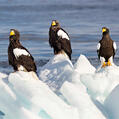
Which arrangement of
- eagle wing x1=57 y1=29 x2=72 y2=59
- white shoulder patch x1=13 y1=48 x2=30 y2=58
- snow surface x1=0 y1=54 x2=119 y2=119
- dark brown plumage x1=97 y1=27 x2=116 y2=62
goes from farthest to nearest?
eagle wing x1=57 y1=29 x2=72 y2=59, dark brown plumage x1=97 y1=27 x2=116 y2=62, white shoulder patch x1=13 y1=48 x2=30 y2=58, snow surface x1=0 y1=54 x2=119 y2=119

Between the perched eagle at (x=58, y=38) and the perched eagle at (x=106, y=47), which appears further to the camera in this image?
the perched eagle at (x=58, y=38)

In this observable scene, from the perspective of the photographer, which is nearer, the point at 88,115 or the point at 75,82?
the point at 88,115

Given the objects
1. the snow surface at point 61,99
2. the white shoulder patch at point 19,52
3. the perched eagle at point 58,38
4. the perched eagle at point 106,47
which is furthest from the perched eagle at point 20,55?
the snow surface at point 61,99

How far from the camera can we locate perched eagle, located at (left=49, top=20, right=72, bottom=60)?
31.7 feet

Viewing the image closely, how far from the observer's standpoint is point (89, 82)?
5680mm

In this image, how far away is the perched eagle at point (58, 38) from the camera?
9.66 meters

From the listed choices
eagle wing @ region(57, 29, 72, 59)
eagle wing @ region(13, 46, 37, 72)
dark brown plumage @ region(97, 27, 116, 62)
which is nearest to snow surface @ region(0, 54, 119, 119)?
eagle wing @ region(13, 46, 37, 72)

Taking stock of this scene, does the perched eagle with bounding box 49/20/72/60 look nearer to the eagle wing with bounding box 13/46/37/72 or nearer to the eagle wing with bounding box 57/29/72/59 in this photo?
the eagle wing with bounding box 57/29/72/59

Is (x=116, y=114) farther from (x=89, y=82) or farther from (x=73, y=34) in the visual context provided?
(x=73, y=34)

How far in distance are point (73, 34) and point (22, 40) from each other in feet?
6.74

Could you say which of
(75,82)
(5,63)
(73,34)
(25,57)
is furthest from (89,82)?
(73,34)

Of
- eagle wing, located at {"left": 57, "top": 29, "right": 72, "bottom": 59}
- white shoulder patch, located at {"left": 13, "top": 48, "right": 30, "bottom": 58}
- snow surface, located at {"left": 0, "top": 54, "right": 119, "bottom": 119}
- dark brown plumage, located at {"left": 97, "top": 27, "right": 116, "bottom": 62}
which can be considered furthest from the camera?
eagle wing, located at {"left": 57, "top": 29, "right": 72, "bottom": 59}

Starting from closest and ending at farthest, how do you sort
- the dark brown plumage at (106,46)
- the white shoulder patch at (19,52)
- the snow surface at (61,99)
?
1. the snow surface at (61,99)
2. the white shoulder patch at (19,52)
3. the dark brown plumage at (106,46)

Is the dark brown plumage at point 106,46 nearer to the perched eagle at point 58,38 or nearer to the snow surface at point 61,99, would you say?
the perched eagle at point 58,38
